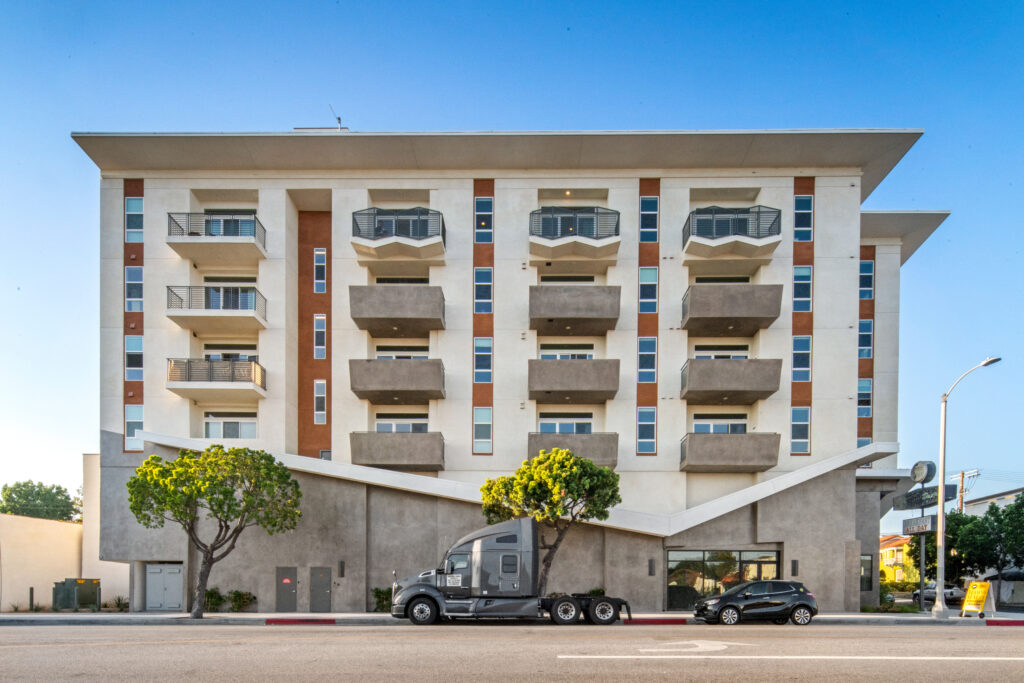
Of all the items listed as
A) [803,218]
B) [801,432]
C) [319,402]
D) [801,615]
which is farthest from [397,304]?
[801,615]

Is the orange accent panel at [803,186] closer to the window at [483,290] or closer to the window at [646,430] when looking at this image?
the window at [646,430]

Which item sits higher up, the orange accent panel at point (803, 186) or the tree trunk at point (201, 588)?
the orange accent panel at point (803, 186)

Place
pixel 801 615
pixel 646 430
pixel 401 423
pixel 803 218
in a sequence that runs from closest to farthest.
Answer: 1. pixel 801 615
2. pixel 646 430
3. pixel 803 218
4. pixel 401 423

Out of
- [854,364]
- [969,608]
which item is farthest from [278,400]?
[969,608]

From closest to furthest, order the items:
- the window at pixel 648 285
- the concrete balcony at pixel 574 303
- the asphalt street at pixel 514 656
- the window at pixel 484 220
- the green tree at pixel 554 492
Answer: the asphalt street at pixel 514 656 < the green tree at pixel 554 492 < the concrete balcony at pixel 574 303 < the window at pixel 648 285 < the window at pixel 484 220

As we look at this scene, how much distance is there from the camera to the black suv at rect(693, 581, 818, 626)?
2123 cm

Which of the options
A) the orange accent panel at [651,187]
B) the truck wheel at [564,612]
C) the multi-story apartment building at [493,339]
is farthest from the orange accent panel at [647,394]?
the truck wheel at [564,612]

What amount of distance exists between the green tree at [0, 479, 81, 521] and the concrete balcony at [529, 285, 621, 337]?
71.6 metres

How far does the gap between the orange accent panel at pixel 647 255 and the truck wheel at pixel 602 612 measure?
16659 mm

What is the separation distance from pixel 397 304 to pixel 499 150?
28.0 feet

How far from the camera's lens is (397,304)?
30.4 meters

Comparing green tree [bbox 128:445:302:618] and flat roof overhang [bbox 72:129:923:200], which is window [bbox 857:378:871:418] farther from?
green tree [bbox 128:445:302:618]

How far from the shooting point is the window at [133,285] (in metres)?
31.5

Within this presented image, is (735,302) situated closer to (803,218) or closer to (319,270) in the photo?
(803,218)
